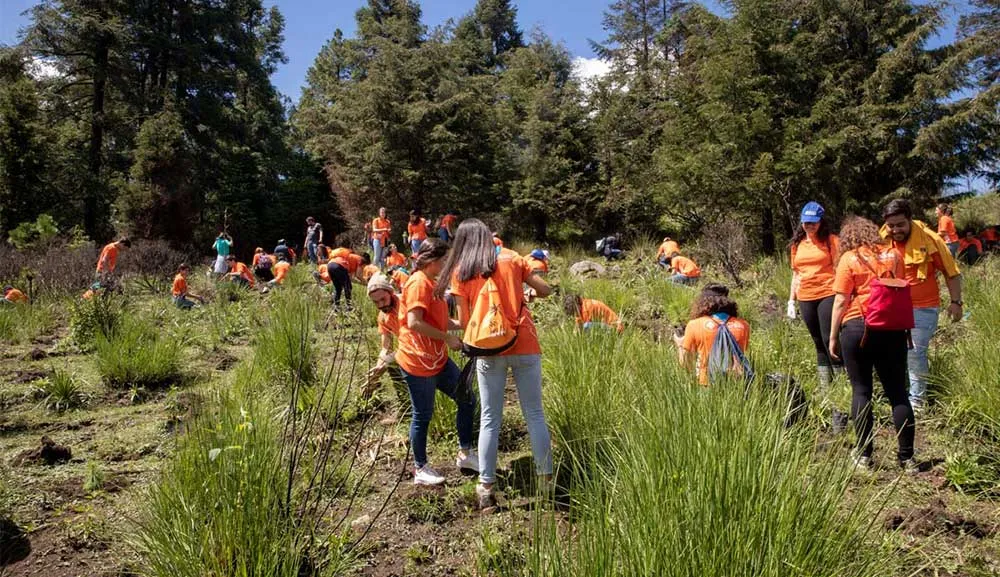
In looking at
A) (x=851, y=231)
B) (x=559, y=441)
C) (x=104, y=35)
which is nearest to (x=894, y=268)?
(x=851, y=231)

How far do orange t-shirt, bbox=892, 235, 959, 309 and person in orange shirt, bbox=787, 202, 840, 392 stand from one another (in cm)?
57

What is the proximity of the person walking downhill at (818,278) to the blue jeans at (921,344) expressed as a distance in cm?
52

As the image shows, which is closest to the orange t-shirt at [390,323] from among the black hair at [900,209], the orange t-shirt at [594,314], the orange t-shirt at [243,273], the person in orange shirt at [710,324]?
the orange t-shirt at [594,314]

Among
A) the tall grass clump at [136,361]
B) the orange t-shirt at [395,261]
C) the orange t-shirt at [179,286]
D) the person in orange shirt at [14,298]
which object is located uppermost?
the orange t-shirt at [395,261]

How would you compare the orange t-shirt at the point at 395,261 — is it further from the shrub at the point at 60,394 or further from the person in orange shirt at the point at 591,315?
the person in orange shirt at the point at 591,315

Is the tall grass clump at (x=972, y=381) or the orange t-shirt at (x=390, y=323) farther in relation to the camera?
the orange t-shirt at (x=390, y=323)

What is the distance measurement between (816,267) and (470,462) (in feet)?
10.5

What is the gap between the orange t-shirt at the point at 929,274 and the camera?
170 inches

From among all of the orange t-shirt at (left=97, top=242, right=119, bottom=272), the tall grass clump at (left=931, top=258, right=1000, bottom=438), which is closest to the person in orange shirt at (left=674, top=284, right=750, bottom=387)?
the tall grass clump at (left=931, top=258, right=1000, bottom=438)

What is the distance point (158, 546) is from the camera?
95.3 inches

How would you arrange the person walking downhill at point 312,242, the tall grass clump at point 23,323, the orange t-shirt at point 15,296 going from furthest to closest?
the person walking downhill at point 312,242 < the orange t-shirt at point 15,296 < the tall grass clump at point 23,323

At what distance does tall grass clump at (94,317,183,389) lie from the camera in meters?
6.06

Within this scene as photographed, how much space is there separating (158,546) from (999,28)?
2209 centimetres

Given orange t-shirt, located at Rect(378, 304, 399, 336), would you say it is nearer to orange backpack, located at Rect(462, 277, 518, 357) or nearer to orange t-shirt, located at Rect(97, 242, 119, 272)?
orange backpack, located at Rect(462, 277, 518, 357)
